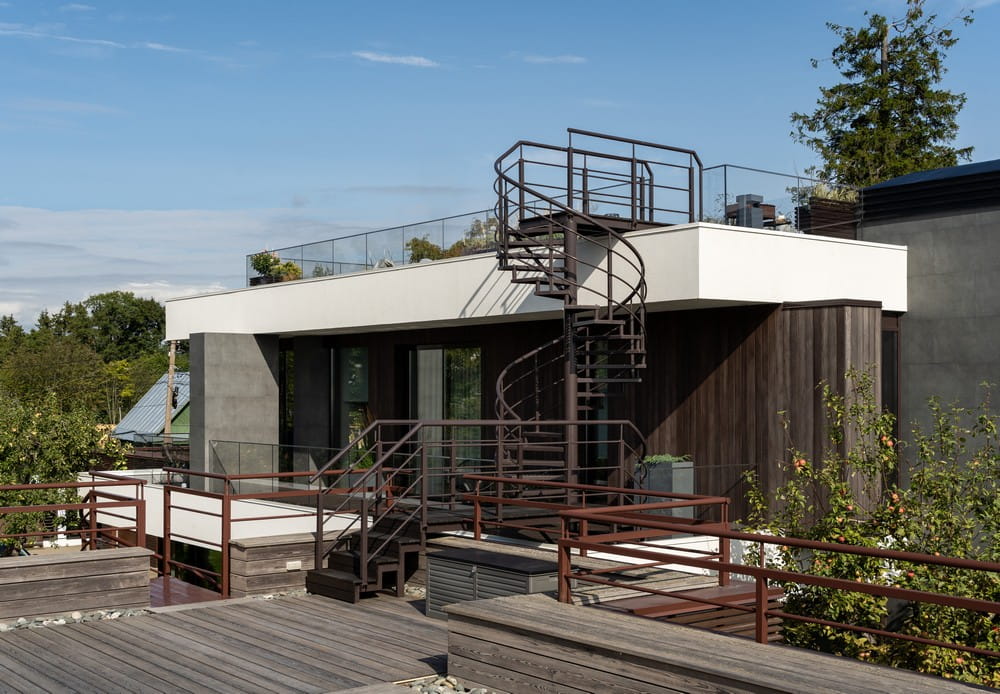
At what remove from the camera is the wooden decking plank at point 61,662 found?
7983 millimetres

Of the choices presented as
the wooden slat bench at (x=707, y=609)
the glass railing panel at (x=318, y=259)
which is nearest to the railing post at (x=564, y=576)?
the wooden slat bench at (x=707, y=609)

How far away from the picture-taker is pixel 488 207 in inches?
728

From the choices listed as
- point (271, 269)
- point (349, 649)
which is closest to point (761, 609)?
point (349, 649)

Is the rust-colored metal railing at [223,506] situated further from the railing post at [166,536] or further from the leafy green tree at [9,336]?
the leafy green tree at [9,336]

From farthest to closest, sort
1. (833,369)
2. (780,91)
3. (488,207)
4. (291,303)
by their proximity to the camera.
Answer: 1. (780,91)
2. (291,303)
3. (488,207)
4. (833,369)

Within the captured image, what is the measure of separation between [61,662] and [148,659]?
2.11ft

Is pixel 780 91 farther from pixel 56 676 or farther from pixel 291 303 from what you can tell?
pixel 56 676

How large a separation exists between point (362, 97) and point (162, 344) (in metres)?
55.5

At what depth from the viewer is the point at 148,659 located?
8.84 metres

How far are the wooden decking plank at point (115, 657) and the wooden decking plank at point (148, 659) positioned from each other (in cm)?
2

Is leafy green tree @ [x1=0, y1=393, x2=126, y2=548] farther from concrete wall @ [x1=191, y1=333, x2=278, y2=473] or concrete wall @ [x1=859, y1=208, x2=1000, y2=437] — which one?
concrete wall @ [x1=859, y1=208, x2=1000, y2=437]

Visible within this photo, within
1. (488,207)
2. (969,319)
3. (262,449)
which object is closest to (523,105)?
(488,207)

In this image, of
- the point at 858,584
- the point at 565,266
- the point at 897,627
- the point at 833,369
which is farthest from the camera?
the point at 565,266

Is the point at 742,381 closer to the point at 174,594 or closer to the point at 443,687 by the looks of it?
the point at 174,594
